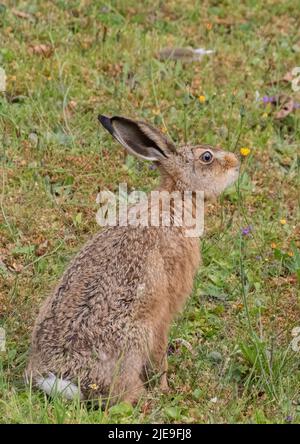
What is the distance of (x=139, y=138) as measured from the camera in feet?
23.6

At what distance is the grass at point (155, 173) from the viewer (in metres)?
6.86

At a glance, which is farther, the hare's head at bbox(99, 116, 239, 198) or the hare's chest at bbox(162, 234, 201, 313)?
the hare's head at bbox(99, 116, 239, 198)

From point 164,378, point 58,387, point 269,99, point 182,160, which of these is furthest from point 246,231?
point 58,387

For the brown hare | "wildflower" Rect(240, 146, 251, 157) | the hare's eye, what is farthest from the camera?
"wildflower" Rect(240, 146, 251, 157)

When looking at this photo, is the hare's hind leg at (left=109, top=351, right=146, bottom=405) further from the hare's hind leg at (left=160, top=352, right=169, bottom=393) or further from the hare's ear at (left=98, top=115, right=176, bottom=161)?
the hare's ear at (left=98, top=115, right=176, bottom=161)

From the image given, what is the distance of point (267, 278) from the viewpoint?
8203 mm

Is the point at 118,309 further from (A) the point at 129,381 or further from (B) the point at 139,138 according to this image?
(B) the point at 139,138

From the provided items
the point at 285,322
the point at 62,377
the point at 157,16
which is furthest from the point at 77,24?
the point at 62,377

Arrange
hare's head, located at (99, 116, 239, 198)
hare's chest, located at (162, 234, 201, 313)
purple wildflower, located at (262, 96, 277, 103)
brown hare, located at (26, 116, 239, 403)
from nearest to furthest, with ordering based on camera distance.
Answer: brown hare, located at (26, 116, 239, 403)
hare's chest, located at (162, 234, 201, 313)
hare's head, located at (99, 116, 239, 198)
purple wildflower, located at (262, 96, 277, 103)

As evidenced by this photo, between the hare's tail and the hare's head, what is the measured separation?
1650 mm

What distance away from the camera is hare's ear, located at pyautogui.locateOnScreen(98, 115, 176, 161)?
707cm

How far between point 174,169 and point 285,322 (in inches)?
53.1

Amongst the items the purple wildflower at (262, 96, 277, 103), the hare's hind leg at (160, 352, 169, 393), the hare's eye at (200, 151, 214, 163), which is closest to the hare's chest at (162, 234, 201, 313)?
the hare's hind leg at (160, 352, 169, 393)

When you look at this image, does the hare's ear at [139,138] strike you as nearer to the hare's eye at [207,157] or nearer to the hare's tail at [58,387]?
the hare's eye at [207,157]
